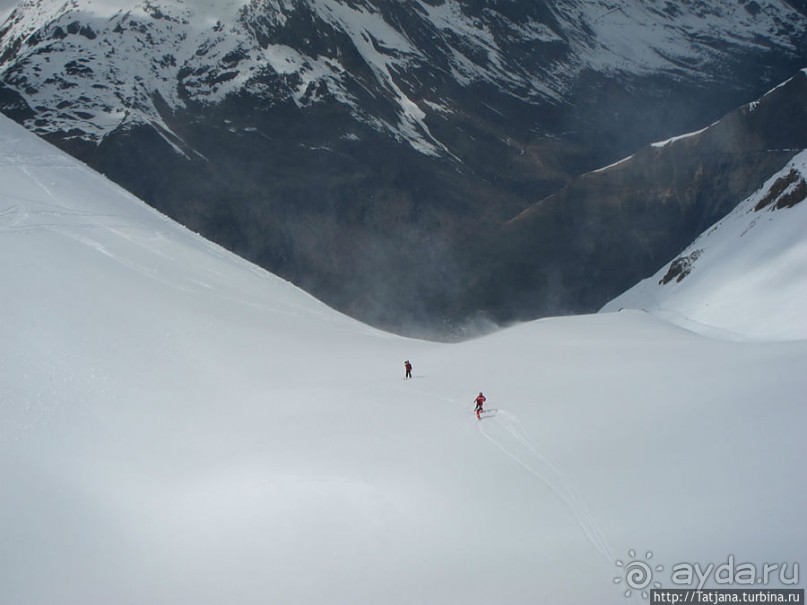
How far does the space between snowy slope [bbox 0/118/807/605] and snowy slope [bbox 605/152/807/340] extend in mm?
18702

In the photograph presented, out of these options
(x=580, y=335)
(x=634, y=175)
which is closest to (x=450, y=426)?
(x=580, y=335)

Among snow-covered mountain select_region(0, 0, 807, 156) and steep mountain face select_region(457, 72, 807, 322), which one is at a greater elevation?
snow-covered mountain select_region(0, 0, 807, 156)

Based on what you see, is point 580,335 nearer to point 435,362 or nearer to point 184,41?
point 435,362

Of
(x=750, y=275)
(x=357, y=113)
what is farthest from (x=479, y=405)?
(x=357, y=113)

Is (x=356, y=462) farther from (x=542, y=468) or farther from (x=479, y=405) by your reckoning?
(x=479, y=405)

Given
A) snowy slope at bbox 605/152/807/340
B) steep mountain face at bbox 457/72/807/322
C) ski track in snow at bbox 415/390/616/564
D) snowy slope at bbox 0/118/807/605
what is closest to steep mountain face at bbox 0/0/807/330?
steep mountain face at bbox 457/72/807/322

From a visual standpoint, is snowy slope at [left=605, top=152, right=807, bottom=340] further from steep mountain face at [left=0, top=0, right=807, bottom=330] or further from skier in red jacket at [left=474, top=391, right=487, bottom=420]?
steep mountain face at [left=0, top=0, right=807, bottom=330]

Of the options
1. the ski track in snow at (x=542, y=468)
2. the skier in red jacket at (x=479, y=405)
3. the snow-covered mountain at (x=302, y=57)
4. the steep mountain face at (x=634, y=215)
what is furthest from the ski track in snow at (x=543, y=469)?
the snow-covered mountain at (x=302, y=57)

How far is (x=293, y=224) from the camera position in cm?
11062

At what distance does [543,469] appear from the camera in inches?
757

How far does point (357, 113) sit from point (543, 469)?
110968 mm

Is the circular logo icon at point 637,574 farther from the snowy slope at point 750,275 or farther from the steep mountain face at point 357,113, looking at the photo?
the steep mountain face at point 357,113

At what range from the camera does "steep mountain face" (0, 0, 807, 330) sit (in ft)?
356

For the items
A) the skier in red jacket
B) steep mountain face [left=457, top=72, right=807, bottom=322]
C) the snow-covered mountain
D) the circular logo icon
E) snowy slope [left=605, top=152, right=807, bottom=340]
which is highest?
the snow-covered mountain
